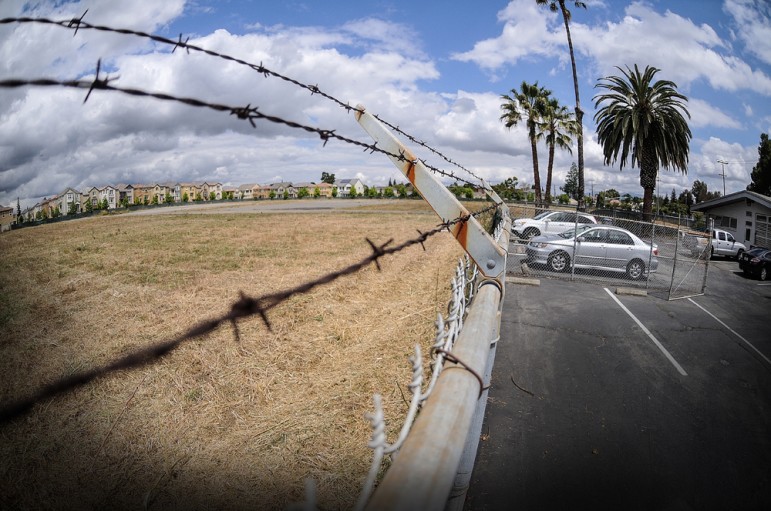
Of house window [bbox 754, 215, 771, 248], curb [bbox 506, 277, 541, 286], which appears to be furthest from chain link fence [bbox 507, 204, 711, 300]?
house window [bbox 754, 215, 771, 248]

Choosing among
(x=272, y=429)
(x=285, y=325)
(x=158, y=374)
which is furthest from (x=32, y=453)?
(x=285, y=325)

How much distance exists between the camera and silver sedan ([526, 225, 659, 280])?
488 inches

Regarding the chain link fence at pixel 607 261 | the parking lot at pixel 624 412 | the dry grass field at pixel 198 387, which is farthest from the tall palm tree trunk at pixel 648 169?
the dry grass field at pixel 198 387

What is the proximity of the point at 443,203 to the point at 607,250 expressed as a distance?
1140 centimetres

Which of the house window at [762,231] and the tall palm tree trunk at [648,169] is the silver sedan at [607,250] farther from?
the house window at [762,231]

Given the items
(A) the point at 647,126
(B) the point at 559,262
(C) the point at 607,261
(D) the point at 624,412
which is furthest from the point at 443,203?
(A) the point at 647,126

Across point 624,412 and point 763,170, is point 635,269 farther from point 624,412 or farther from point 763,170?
point 763,170

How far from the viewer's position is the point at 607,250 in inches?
489

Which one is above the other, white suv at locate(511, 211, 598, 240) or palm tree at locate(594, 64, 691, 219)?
palm tree at locate(594, 64, 691, 219)

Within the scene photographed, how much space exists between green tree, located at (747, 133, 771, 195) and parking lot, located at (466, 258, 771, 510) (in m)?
60.7

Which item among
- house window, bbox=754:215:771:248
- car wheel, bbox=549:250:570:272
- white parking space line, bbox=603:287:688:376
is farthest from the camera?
house window, bbox=754:215:771:248

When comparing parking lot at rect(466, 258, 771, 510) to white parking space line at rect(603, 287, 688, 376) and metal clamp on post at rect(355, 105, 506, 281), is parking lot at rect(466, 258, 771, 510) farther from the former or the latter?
metal clamp on post at rect(355, 105, 506, 281)

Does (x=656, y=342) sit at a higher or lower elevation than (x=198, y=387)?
lower

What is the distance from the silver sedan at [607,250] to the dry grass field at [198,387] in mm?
4518
